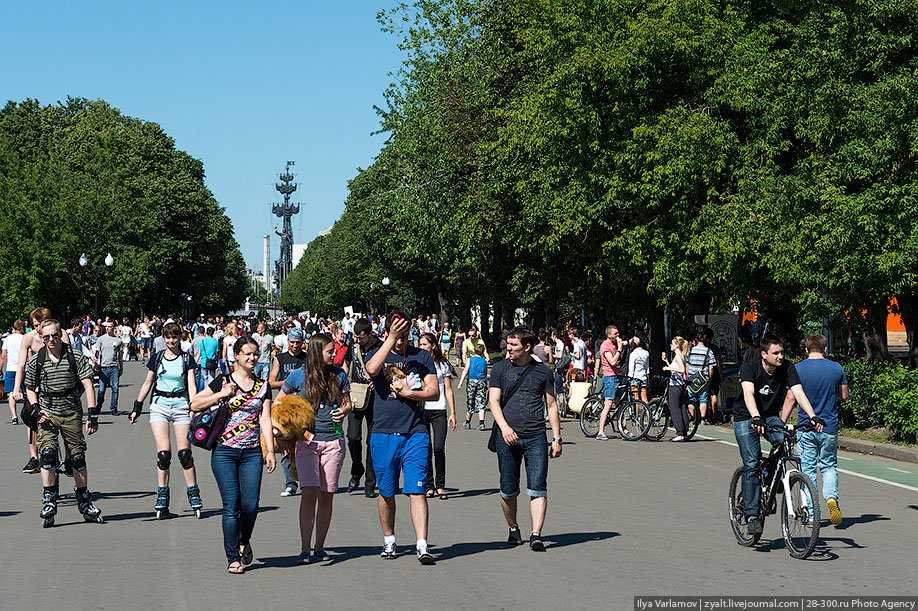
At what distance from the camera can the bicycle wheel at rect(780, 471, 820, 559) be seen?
887cm

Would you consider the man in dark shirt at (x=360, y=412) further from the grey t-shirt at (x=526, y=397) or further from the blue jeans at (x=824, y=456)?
the blue jeans at (x=824, y=456)

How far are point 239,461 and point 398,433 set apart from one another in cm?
114

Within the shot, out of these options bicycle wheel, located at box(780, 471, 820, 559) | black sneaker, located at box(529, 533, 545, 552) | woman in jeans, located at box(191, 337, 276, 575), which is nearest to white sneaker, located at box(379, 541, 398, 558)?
woman in jeans, located at box(191, 337, 276, 575)

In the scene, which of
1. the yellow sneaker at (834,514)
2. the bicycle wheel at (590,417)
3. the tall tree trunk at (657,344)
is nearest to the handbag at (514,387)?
the yellow sneaker at (834,514)

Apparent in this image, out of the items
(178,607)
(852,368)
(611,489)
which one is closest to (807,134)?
(852,368)

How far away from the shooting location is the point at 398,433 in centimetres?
873

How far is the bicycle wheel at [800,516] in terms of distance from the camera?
29.1ft

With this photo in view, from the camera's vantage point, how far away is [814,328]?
111ft

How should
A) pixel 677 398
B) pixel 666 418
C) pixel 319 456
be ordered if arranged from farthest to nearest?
pixel 666 418 → pixel 677 398 → pixel 319 456

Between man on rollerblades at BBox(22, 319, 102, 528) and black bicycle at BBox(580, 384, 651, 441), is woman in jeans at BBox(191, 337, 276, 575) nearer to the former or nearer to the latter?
man on rollerblades at BBox(22, 319, 102, 528)

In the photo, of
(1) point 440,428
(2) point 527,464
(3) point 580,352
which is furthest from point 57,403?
(3) point 580,352

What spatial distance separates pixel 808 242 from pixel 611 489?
8.87 metres

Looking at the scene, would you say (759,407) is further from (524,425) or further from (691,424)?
(691,424)

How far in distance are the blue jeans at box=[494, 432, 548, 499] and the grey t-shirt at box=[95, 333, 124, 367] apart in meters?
15.7
